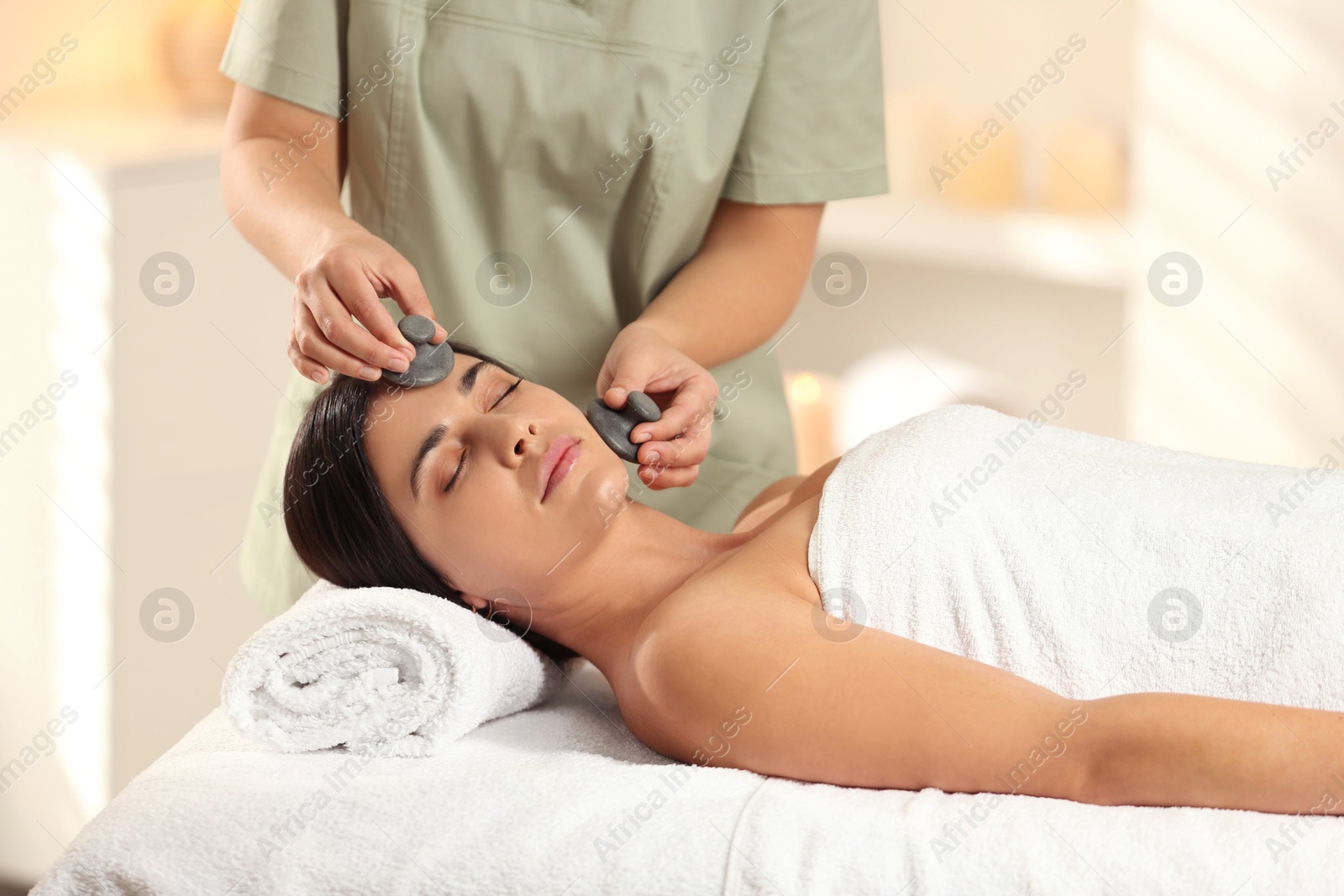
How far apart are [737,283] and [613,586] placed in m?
0.40

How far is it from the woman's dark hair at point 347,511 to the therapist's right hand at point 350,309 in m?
0.10

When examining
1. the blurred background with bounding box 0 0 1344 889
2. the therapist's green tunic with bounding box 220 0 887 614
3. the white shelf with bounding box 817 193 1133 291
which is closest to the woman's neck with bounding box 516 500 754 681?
the therapist's green tunic with bounding box 220 0 887 614

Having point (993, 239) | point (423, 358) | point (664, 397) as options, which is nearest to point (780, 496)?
point (664, 397)

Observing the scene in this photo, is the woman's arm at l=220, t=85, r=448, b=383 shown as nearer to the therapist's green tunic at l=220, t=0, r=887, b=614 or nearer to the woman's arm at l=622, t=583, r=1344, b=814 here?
the therapist's green tunic at l=220, t=0, r=887, b=614

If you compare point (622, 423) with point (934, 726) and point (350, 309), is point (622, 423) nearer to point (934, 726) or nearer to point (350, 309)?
point (350, 309)

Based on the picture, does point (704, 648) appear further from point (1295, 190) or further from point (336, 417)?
point (1295, 190)

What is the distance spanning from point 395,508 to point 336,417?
112 mm

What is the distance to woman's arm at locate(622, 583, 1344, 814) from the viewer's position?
0.82 m

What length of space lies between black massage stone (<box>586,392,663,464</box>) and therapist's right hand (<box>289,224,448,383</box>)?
197mm

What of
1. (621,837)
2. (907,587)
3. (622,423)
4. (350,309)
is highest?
(350,309)

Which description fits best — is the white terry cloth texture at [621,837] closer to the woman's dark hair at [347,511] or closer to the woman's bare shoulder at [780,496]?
the woman's dark hair at [347,511]

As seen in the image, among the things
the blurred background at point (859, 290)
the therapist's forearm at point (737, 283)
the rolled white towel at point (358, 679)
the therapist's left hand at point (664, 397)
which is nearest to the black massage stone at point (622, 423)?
the therapist's left hand at point (664, 397)

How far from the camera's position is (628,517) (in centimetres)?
121

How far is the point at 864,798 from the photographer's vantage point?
854 millimetres
